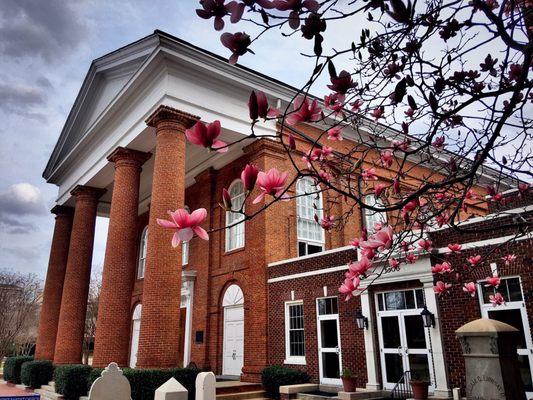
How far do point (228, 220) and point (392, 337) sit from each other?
29.2 feet

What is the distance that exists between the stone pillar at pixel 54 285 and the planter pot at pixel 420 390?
1860 cm

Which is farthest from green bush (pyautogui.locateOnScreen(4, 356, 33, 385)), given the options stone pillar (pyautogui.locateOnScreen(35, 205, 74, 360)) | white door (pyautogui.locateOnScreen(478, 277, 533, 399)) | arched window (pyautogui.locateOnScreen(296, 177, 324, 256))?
white door (pyautogui.locateOnScreen(478, 277, 533, 399))

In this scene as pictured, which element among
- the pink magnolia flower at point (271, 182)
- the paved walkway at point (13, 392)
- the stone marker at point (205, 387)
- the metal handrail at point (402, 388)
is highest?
the pink magnolia flower at point (271, 182)

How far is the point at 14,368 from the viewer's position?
21.5 m

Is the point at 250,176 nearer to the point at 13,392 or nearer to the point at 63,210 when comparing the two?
the point at 13,392

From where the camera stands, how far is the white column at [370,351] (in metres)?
12.3

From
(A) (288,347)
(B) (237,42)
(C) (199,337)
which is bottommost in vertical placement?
(A) (288,347)

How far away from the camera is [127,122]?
1731 centimetres

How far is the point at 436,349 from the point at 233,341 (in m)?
8.45

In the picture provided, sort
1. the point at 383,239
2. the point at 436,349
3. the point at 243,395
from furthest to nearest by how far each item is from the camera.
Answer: the point at 243,395 → the point at 436,349 → the point at 383,239

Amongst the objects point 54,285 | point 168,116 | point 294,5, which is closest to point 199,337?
point 168,116

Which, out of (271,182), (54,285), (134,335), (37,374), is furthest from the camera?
(54,285)

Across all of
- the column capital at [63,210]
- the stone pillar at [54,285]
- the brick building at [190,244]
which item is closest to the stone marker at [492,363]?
the brick building at [190,244]

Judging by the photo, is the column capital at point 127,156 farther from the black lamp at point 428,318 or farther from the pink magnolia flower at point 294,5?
the pink magnolia flower at point 294,5
